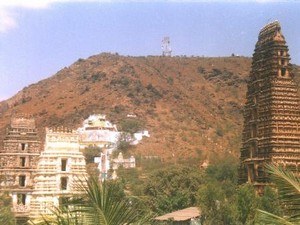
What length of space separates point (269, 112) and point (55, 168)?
1534 centimetres

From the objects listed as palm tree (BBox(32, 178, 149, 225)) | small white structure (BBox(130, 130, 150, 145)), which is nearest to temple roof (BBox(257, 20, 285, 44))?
palm tree (BBox(32, 178, 149, 225))

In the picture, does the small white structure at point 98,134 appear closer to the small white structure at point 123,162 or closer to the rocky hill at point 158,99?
the rocky hill at point 158,99

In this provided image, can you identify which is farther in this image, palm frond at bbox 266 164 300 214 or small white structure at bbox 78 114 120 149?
small white structure at bbox 78 114 120 149

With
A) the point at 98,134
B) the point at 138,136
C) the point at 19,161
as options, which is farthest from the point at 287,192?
the point at 138,136

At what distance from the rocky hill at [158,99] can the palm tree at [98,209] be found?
75346 millimetres

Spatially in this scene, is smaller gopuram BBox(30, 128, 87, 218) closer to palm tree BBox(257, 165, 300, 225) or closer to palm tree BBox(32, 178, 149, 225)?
palm tree BBox(32, 178, 149, 225)

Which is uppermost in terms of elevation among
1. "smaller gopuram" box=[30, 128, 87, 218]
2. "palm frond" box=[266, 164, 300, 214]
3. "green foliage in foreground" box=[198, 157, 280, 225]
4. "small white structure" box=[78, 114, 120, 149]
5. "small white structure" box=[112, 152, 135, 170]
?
"small white structure" box=[78, 114, 120, 149]

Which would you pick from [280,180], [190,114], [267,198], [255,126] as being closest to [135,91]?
[190,114]

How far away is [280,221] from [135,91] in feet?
312

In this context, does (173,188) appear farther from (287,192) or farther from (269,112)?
(287,192)

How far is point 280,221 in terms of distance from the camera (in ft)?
19.7

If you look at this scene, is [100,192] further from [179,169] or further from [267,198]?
[179,169]

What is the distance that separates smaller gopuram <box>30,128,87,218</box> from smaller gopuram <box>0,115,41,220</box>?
3.17 meters

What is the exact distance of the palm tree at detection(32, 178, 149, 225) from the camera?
18.9ft
